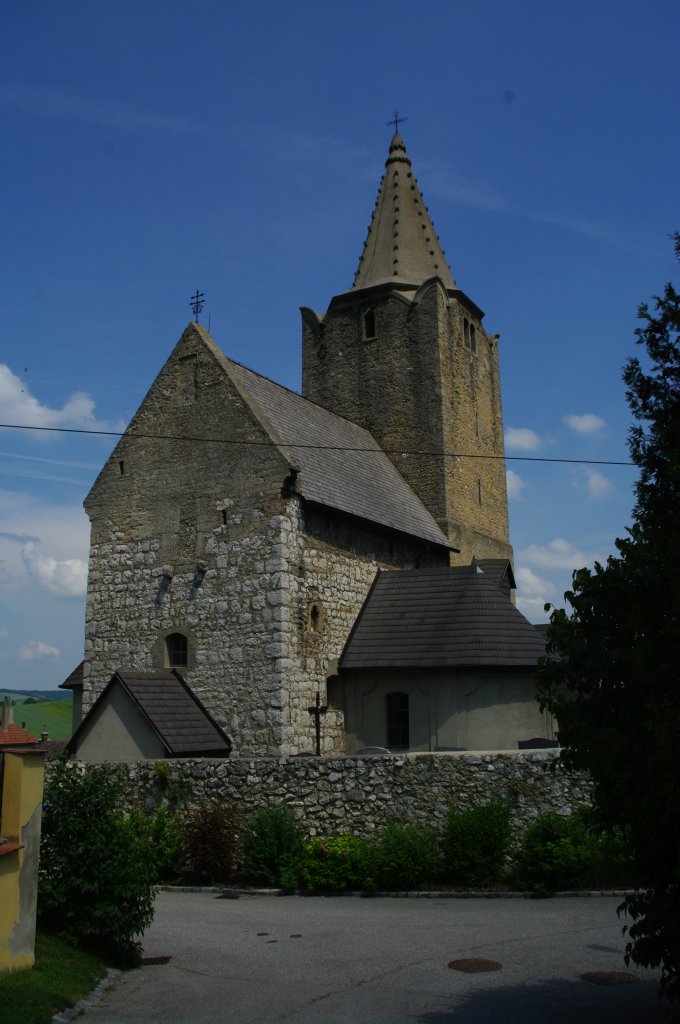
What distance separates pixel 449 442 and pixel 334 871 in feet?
57.4

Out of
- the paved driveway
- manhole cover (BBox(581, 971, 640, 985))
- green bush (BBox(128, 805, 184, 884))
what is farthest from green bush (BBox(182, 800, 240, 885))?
manhole cover (BBox(581, 971, 640, 985))

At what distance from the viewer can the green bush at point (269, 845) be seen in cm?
1487

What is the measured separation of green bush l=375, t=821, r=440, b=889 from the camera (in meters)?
14.0

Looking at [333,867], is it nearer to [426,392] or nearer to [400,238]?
[426,392]

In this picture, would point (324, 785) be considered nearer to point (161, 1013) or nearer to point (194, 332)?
point (161, 1013)

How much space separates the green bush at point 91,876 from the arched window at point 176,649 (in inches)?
401

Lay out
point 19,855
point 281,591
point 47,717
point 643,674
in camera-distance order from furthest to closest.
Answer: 1. point 47,717
2. point 281,591
3. point 19,855
4. point 643,674

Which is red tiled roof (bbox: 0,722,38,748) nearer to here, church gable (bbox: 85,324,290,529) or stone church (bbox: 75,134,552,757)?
stone church (bbox: 75,134,552,757)

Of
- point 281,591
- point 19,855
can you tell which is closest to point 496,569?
point 281,591

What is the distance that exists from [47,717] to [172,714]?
4243cm

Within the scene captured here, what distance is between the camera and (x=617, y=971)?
31.2 ft

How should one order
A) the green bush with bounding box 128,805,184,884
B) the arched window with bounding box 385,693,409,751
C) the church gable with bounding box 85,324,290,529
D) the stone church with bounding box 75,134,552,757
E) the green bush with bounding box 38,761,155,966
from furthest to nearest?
the church gable with bounding box 85,324,290,529
the arched window with bounding box 385,693,409,751
the stone church with bounding box 75,134,552,757
the green bush with bounding box 128,805,184,884
the green bush with bounding box 38,761,155,966

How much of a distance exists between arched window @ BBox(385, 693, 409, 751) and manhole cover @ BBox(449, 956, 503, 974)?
390 inches

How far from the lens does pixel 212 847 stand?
15.2m
